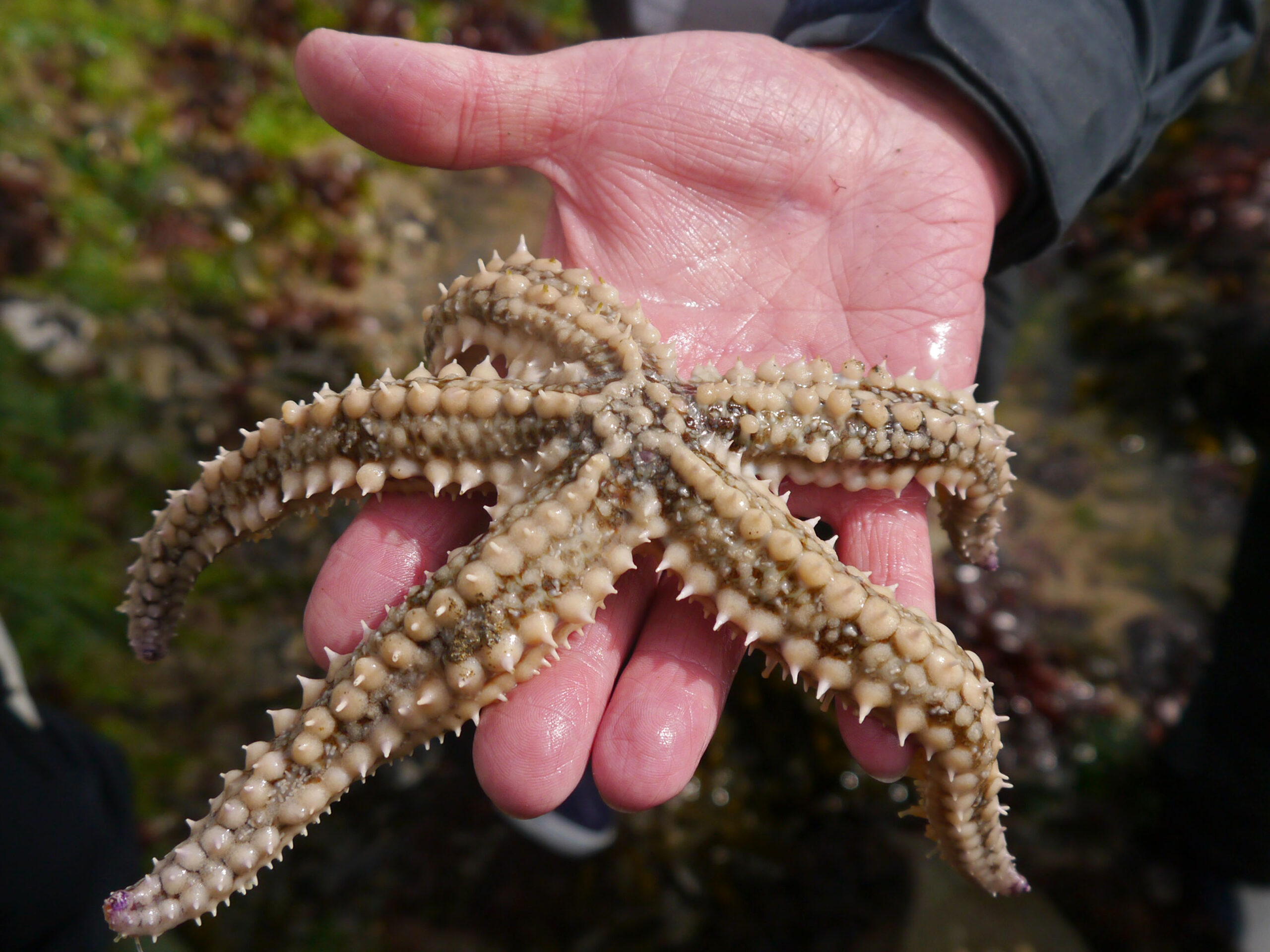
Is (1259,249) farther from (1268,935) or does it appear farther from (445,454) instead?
(445,454)

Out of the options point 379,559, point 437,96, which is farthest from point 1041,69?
point 379,559

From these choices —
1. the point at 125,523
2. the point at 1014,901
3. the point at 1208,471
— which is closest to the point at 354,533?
the point at 125,523

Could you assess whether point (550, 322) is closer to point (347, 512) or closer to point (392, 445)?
point (392, 445)

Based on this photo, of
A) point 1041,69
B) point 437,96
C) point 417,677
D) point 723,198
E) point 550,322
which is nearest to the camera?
point 417,677

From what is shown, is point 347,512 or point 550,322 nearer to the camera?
point 550,322

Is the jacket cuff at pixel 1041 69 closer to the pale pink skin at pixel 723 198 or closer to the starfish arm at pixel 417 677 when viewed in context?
the pale pink skin at pixel 723 198

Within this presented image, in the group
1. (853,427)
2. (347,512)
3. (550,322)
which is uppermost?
(550,322)

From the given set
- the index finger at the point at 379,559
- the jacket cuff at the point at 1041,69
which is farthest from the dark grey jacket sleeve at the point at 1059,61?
the index finger at the point at 379,559
